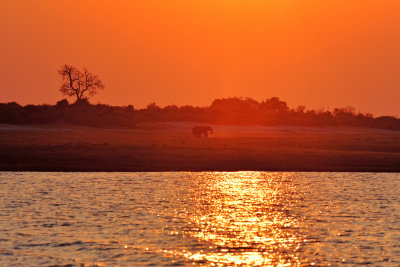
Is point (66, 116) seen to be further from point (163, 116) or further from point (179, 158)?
point (179, 158)

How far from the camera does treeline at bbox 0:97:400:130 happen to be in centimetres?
10381

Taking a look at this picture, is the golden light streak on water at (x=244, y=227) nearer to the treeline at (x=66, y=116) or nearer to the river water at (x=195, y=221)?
the river water at (x=195, y=221)

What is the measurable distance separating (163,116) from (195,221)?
10844cm

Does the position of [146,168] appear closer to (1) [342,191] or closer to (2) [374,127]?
(1) [342,191]

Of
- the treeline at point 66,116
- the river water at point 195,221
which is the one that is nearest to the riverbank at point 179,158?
the river water at point 195,221

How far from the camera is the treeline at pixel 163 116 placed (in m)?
104

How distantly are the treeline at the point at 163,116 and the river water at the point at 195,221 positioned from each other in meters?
65.4

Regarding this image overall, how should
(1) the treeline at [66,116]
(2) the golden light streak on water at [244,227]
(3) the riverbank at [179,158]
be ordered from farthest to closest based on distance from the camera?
1. (1) the treeline at [66,116]
2. (3) the riverbank at [179,158]
3. (2) the golden light streak on water at [244,227]

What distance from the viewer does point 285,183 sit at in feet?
126

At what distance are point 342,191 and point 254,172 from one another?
10966 millimetres

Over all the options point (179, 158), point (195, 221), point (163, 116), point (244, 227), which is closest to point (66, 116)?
point (163, 116)

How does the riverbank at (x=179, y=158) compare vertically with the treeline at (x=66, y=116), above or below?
below

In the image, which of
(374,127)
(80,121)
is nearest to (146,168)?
Result: (80,121)

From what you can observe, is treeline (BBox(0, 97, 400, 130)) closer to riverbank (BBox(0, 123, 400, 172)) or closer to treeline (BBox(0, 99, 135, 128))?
treeline (BBox(0, 99, 135, 128))
